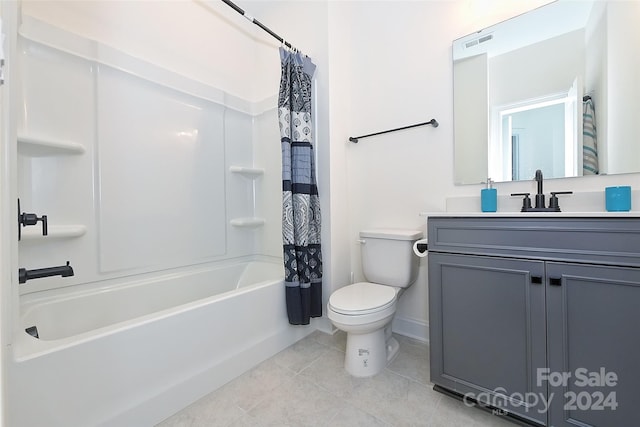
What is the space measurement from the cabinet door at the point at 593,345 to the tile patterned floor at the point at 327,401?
0.32 m

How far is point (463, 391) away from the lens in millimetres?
1229

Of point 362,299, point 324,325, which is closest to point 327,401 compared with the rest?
point 362,299

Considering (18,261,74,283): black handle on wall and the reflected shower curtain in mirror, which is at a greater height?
the reflected shower curtain in mirror

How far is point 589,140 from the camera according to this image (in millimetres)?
1349

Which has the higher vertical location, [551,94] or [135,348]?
[551,94]

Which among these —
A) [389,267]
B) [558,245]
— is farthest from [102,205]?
[558,245]

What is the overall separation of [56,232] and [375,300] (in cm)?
176

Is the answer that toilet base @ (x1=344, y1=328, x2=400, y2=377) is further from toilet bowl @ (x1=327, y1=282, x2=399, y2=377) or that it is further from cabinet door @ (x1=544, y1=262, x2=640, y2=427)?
cabinet door @ (x1=544, y1=262, x2=640, y2=427)

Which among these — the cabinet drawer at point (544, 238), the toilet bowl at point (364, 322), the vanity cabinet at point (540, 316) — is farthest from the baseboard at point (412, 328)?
the cabinet drawer at point (544, 238)

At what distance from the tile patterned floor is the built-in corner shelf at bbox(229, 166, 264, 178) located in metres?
1.53

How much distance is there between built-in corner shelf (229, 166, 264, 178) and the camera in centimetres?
236

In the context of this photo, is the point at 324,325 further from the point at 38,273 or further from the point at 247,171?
the point at 38,273

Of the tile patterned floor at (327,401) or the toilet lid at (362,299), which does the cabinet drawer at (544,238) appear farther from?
the tile patterned floor at (327,401)

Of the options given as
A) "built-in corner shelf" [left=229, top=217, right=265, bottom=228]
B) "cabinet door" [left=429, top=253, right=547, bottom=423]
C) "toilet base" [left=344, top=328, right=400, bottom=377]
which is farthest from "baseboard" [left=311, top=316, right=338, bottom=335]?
"built-in corner shelf" [left=229, top=217, right=265, bottom=228]
